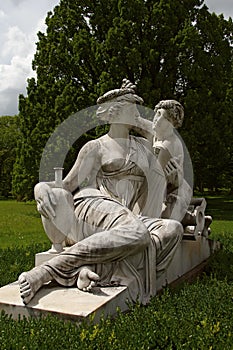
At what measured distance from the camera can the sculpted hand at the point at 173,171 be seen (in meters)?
5.34

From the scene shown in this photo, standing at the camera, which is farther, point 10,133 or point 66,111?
point 10,133

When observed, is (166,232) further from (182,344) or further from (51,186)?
(182,344)

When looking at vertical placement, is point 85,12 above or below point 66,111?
above

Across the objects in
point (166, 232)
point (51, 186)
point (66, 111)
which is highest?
point (66, 111)

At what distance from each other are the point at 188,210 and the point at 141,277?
186 centimetres

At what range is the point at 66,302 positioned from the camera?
11.6 ft

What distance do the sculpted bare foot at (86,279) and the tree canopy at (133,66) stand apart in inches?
508

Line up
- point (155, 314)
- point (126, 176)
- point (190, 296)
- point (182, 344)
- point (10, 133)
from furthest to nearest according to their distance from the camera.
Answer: point (10, 133) → point (126, 176) → point (190, 296) → point (155, 314) → point (182, 344)

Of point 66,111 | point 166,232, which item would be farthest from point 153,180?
point 66,111

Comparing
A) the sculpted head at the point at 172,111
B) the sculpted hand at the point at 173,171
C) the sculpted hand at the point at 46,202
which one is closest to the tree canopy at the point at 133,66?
the sculpted head at the point at 172,111

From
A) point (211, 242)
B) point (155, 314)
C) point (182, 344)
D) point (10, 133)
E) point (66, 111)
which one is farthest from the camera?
point (10, 133)

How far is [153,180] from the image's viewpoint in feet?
16.6

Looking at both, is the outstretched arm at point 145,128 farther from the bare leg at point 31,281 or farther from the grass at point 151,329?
the bare leg at point 31,281

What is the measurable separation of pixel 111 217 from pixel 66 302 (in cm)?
101
